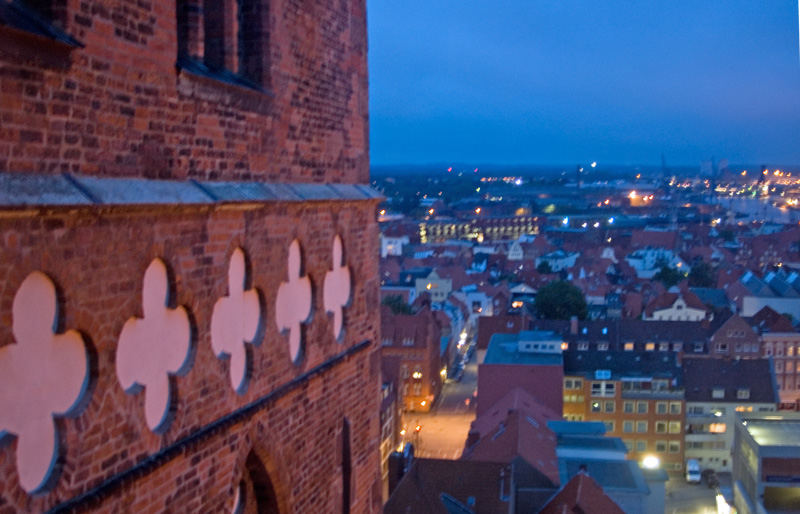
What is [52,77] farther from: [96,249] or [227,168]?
[227,168]

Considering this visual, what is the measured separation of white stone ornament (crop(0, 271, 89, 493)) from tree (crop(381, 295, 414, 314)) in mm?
55001

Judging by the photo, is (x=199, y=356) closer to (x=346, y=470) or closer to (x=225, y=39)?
(x=225, y=39)

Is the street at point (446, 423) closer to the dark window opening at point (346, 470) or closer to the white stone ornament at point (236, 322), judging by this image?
the dark window opening at point (346, 470)

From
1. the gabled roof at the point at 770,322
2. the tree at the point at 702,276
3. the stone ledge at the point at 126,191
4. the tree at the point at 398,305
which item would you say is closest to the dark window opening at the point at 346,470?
the stone ledge at the point at 126,191

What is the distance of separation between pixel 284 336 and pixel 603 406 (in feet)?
122

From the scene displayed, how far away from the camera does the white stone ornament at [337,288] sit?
6.14m

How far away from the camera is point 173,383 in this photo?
4.03 metres

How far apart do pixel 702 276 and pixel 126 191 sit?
8164 centimetres

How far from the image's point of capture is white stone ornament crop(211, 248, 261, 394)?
4.48m

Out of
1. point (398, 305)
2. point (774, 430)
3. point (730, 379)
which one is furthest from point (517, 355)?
point (398, 305)

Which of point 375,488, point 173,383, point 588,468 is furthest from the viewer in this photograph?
point 588,468

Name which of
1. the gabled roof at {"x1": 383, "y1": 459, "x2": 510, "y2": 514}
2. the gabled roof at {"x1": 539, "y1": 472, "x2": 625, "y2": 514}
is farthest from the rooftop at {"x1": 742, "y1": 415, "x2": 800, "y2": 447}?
the gabled roof at {"x1": 383, "y1": 459, "x2": 510, "y2": 514}

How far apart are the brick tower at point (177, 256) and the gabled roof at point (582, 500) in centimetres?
1702

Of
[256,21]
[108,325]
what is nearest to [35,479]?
[108,325]
